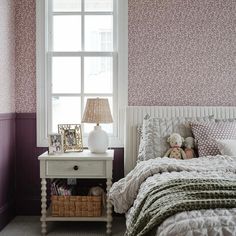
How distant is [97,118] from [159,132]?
0.58 meters

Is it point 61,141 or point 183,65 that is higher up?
point 183,65

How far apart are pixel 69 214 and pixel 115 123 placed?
105 cm

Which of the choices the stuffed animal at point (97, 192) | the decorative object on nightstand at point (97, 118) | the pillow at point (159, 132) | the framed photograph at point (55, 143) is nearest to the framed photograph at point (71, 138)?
the framed photograph at point (55, 143)

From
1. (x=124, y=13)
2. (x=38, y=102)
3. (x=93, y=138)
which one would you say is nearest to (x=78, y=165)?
(x=93, y=138)

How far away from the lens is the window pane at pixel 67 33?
380 cm

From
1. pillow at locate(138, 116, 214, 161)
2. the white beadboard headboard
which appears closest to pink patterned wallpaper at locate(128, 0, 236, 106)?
the white beadboard headboard

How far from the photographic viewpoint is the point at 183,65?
372 cm

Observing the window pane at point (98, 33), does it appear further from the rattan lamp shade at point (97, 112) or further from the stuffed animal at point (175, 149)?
the stuffed animal at point (175, 149)

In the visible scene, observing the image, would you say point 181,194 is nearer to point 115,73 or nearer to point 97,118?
point 97,118

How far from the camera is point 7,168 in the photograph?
3.58 m

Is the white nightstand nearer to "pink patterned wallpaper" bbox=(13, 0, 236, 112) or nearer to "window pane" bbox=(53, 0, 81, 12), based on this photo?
"pink patterned wallpaper" bbox=(13, 0, 236, 112)

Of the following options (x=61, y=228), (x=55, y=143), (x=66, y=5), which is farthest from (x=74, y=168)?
(x=66, y=5)

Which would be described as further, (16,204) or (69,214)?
(16,204)

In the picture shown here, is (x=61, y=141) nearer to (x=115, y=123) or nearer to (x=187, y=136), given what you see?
(x=115, y=123)
